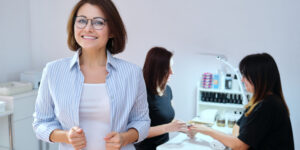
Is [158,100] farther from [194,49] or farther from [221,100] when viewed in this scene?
[194,49]

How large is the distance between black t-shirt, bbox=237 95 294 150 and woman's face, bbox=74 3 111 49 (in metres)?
1.10

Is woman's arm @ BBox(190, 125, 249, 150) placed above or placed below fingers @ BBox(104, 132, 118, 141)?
below

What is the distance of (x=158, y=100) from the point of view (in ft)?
7.32

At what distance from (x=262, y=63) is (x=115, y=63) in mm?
1052

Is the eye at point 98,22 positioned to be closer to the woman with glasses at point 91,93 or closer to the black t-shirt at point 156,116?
the woman with glasses at point 91,93

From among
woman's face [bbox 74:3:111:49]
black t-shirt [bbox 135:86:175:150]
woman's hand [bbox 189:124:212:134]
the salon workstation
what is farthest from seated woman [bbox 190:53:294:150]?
woman's face [bbox 74:3:111:49]

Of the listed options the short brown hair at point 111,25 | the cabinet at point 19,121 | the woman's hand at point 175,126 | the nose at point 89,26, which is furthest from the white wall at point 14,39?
the nose at point 89,26

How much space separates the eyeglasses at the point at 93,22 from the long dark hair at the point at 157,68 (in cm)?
121

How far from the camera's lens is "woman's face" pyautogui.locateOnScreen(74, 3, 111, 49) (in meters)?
1.10

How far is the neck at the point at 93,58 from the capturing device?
3.89 ft

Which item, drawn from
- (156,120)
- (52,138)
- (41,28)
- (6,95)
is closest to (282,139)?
(156,120)

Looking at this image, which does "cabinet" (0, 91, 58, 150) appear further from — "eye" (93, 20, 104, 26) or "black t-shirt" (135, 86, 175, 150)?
"eye" (93, 20, 104, 26)

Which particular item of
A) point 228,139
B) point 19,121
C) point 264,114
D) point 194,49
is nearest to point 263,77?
point 264,114

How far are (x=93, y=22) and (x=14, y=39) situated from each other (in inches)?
120
